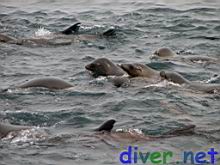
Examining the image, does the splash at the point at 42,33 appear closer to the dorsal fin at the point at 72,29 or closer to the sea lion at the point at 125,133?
the dorsal fin at the point at 72,29

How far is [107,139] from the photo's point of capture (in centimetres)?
948

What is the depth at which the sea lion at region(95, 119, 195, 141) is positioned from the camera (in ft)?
31.4

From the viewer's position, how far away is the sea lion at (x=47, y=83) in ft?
42.3

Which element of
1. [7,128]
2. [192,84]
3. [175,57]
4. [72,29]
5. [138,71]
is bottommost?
[175,57]

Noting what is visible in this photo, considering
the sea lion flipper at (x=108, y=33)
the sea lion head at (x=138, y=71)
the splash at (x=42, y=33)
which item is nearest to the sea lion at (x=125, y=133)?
the sea lion head at (x=138, y=71)

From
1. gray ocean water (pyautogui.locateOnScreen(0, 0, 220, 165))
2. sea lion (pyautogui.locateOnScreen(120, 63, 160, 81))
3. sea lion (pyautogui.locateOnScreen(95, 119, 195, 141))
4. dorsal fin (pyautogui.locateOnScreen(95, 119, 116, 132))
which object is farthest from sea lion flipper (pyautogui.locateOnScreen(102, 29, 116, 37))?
dorsal fin (pyautogui.locateOnScreen(95, 119, 116, 132))

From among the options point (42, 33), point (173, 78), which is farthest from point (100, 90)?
point (42, 33)

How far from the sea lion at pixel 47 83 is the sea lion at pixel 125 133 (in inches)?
131

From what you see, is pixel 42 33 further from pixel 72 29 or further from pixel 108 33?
pixel 108 33

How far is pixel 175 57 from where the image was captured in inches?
639

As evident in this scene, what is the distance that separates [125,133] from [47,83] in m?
3.58

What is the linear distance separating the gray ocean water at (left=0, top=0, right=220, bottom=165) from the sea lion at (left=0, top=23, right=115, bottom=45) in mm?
243

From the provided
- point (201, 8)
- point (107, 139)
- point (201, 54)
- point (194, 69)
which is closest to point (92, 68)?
point (194, 69)

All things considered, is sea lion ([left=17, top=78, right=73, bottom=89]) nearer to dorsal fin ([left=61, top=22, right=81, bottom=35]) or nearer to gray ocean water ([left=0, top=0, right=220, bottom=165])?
gray ocean water ([left=0, top=0, right=220, bottom=165])
